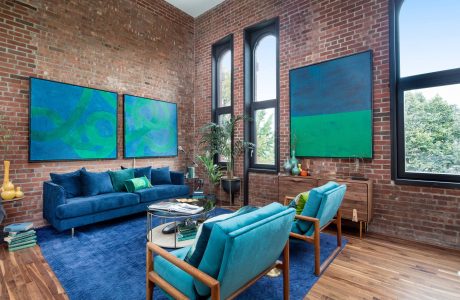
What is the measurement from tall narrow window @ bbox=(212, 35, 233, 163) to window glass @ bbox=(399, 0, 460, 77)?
3345 mm

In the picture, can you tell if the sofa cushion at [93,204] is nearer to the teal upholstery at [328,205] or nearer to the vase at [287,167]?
the vase at [287,167]

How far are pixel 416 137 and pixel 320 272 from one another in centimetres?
239

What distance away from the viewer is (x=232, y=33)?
5344 millimetres

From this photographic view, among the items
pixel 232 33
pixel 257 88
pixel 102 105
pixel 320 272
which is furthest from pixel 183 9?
pixel 320 272

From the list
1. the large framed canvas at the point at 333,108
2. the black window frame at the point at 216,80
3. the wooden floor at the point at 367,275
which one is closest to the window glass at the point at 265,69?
the large framed canvas at the point at 333,108

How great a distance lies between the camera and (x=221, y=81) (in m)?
5.89

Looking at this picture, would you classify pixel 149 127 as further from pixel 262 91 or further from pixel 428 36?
pixel 428 36

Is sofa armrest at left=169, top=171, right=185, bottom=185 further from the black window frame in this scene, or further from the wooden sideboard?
the wooden sideboard

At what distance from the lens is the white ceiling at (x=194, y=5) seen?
5457 millimetres

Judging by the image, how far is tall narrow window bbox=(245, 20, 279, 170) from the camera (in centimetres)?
480

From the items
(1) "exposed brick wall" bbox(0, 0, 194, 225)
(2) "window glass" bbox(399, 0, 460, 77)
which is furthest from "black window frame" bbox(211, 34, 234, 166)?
(2) "window glass" bbox(399, 0, 460, 77)

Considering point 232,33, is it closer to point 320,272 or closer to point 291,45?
point 291,45

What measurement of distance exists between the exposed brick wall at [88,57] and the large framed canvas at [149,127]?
0.51 feet

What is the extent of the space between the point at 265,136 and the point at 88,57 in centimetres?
368
